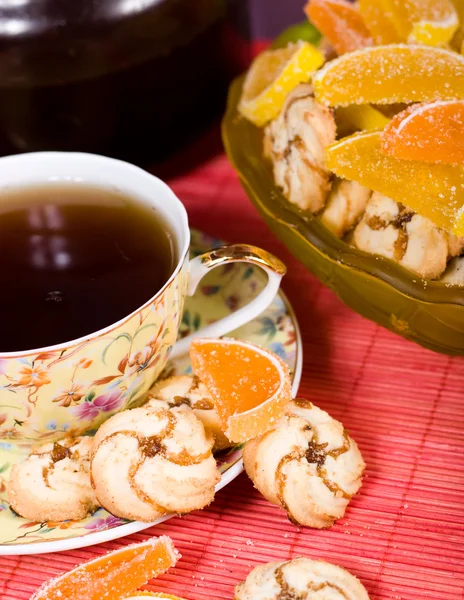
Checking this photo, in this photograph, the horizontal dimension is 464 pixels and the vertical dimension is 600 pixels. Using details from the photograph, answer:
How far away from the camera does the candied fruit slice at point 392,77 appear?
0.92 metres

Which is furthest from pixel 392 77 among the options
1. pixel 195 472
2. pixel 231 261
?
pixel 195 472

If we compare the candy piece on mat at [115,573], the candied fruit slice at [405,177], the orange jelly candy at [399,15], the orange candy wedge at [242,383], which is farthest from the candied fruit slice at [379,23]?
the candy piece on mat at [115,573]

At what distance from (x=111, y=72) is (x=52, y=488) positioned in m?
0.63

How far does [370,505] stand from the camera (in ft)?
2.78

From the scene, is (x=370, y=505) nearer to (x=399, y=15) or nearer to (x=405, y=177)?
(x=405, y=177)

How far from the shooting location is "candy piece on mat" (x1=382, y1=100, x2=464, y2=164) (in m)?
0.84

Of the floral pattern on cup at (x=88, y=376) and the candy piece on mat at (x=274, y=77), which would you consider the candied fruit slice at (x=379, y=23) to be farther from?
the floral pattern on cup at (x=88, y=376)

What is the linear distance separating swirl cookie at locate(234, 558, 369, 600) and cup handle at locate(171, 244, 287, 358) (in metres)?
0.32

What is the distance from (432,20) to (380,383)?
506mm

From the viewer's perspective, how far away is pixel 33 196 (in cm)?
104

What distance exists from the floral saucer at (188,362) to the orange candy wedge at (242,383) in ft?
0.19

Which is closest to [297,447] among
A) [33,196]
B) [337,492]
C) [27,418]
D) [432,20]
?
[337,492]

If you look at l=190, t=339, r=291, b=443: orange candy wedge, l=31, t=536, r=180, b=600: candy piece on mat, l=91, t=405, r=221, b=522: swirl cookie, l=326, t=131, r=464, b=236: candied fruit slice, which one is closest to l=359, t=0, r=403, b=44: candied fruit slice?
l=326, t=131, r=464, b=236: candied fruit slice

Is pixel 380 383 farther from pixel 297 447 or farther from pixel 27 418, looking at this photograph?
pixel 27 418
